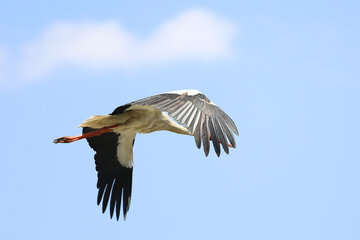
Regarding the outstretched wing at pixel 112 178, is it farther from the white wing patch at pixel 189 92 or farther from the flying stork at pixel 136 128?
the white wing patch at pixel 189 92

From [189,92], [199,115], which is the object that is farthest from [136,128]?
[199,115]

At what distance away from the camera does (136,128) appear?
8.54 metres

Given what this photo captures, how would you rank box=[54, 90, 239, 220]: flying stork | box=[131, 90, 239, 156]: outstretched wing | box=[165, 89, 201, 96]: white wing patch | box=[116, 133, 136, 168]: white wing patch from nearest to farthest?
box=[131, 90, 239, 156]: outstretched wing, box=[54, 90, 239, 220]: flying stork, box=[165, 89, 201, 96]: white wing patch, box=[116, 133, 136, 168]: white wing patch

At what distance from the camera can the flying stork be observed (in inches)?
266

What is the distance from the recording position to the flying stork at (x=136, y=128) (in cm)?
675

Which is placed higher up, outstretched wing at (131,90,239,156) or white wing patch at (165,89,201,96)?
white wing patch at (165,89,201,96)

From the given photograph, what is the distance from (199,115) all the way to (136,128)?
187 centimetres

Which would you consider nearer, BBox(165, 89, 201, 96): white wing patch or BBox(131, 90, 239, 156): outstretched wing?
BBox(131, 90, 239, 156): outstretched wing

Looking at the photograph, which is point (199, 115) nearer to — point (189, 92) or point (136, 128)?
point (189, 92)

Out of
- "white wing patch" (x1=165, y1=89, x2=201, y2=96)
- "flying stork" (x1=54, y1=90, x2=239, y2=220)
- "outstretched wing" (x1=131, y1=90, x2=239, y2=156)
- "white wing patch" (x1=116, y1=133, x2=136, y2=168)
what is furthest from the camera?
"white wing patch" (x1=116, y1=133, x2=136, y2=168)

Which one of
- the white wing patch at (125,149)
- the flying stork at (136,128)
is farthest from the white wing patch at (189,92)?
the white wing patch at (125,149)

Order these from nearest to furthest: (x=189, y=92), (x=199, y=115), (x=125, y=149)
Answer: (x=199, y=115)
(x=189, y=92)
(x=125, y=149)

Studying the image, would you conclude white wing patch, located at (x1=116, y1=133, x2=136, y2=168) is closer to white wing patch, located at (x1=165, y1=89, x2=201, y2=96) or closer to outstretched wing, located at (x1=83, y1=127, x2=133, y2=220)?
outstretched wing, located at (x1=83, y1=127, x2=133, y2=220)

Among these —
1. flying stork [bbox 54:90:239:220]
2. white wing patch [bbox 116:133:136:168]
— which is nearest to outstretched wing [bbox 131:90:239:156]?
flying stork [bbox 54:90:239:220]
